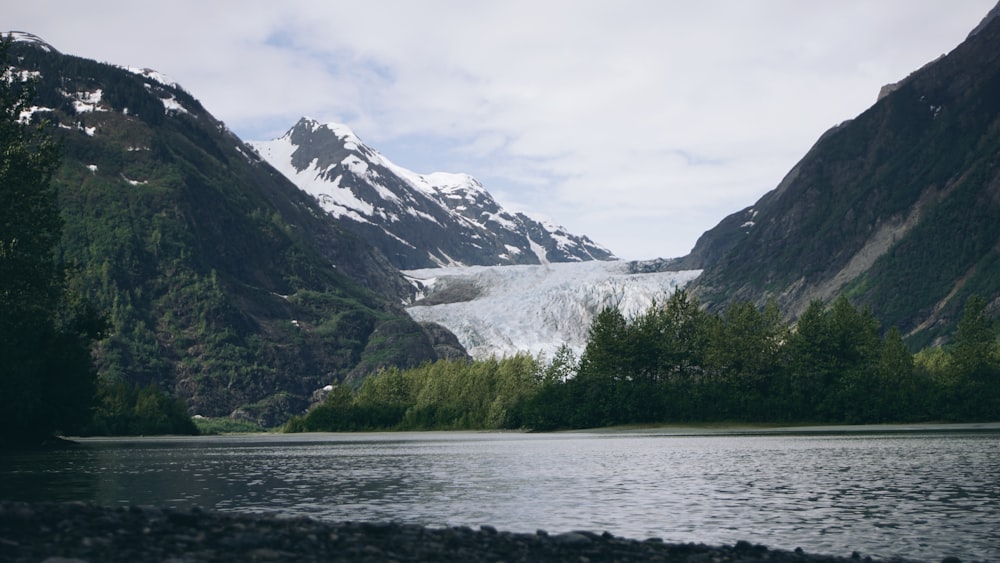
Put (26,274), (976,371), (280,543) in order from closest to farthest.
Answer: (280,543) < (26,274) < (976,371)

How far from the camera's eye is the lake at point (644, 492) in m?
28.3

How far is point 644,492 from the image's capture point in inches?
1606

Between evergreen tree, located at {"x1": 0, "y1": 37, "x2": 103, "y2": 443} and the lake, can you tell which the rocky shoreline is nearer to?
the lake

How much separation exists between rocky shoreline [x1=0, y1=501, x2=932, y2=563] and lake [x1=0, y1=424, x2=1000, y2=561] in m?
4.03

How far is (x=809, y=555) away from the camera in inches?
909

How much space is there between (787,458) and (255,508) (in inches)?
1498

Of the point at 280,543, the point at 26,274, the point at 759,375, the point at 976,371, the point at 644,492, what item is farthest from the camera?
the point at 759,375

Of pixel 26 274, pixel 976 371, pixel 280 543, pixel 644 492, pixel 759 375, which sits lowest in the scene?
pixel 280 543

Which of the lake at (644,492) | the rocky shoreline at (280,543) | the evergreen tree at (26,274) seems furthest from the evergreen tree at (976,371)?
the rocky shoreline at (280,543)

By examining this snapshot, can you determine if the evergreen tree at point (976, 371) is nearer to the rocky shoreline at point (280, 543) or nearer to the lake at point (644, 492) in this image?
the lake at point (644, 492)

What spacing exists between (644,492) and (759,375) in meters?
100

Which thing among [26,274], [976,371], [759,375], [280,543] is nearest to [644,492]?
[280,543]

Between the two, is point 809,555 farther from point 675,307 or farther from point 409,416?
point 409,416

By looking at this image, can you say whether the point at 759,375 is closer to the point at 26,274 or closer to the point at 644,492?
the point at 26,274
